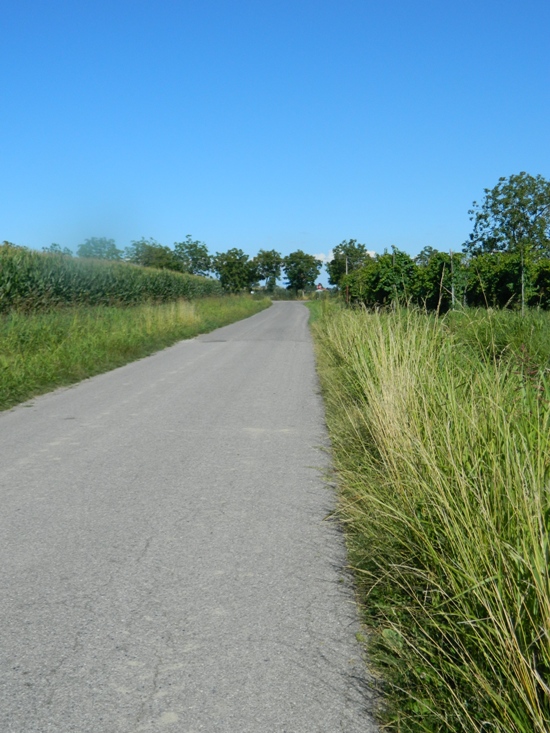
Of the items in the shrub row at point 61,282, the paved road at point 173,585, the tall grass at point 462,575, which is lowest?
the paved road at point 173,585

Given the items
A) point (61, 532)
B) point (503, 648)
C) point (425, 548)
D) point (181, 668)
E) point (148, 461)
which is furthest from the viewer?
point (148, 461)

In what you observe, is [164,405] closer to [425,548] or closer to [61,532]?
[61,532]

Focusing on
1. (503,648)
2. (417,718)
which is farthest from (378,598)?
(503,648)

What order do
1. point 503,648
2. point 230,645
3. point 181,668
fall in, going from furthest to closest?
point 230,645 < point 181,668 < point 503,648

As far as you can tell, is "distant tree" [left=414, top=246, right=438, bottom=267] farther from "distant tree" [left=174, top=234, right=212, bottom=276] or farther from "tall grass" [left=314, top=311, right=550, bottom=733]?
"distant tree" [left=174, top=234, right=212, bottom=276]

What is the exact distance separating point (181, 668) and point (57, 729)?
1.94ft

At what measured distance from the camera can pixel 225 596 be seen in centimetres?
400

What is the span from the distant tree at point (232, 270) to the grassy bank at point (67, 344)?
77628 millimetres

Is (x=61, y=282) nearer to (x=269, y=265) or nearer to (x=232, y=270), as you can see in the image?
(x=232, y=270)

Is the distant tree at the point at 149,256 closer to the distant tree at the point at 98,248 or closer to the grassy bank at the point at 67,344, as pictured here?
the distant tree at the point at 98,248

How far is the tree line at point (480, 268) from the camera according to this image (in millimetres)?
14547

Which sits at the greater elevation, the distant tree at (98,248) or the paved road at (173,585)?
the distant tree at (98,248)

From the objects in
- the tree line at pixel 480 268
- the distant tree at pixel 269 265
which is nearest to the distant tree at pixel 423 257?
the tree line at pixel 480 268

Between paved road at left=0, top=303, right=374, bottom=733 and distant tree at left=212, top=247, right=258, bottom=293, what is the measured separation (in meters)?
93.9
